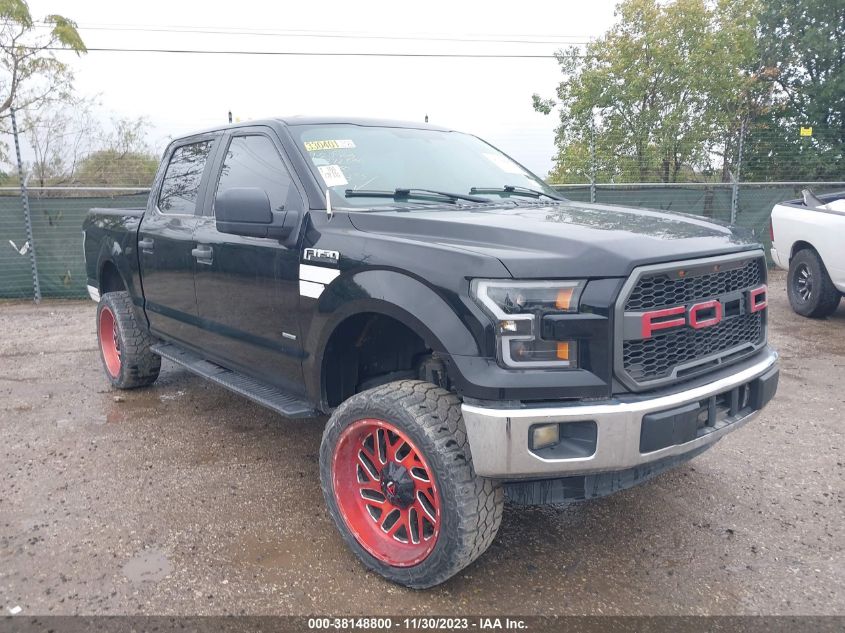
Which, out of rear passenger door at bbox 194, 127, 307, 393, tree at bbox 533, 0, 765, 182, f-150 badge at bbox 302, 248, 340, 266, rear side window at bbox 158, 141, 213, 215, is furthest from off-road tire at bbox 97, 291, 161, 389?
tree at bbox 533, 0, 765, 182

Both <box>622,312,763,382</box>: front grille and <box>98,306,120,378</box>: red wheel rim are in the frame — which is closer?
<box>622,312,763,382</box>: front grille

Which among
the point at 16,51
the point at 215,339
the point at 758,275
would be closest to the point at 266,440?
the point at 215,339

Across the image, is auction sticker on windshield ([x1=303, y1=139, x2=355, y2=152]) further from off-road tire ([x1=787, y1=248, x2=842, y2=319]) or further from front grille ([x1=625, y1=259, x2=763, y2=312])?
off-road tire ([x1=787, y1=248, x2=842, y2=319])

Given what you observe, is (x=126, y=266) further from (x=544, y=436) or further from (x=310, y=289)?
(x=544, y=436)

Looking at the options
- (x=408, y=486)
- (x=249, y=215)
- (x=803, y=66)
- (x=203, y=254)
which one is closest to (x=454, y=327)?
(x=408, y=486)

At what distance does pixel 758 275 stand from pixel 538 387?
1408 millimetres

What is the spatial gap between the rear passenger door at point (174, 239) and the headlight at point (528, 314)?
242cm

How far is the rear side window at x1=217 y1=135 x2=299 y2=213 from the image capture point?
3615 mm

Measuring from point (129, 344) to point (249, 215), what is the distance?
102 inches

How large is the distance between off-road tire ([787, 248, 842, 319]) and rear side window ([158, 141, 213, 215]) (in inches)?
262

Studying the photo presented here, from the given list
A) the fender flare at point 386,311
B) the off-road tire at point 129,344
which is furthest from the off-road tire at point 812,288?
the off-road tire at point 129,344

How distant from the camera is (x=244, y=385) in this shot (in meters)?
3.96

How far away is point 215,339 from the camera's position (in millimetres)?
4180

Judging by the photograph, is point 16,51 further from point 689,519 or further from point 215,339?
point 689,519
